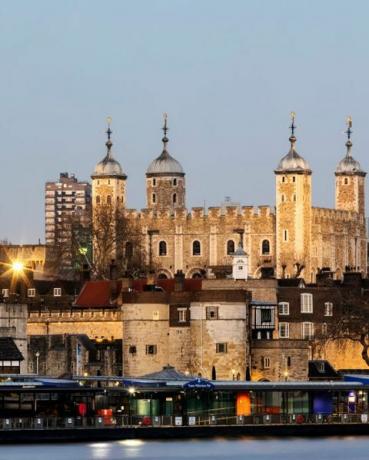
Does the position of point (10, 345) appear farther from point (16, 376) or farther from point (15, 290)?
point (15, 290)

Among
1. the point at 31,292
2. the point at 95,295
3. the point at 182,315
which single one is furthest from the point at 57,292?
the point at 182,315

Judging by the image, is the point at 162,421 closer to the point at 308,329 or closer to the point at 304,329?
the point at 304,329

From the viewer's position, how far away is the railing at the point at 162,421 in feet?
367

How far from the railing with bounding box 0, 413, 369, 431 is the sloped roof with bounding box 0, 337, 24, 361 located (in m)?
16.6

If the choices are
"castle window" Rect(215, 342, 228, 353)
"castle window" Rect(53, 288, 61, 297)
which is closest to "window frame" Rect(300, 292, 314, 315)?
"castle window" Rect(215, 342, 228, 353)

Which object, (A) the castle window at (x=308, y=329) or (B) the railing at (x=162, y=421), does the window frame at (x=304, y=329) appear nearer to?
(A) the castle window at (x=308, y=329)

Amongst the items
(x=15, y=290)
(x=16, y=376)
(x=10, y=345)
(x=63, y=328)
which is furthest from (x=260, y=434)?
(x=15, y=290)

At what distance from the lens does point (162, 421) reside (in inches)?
4532

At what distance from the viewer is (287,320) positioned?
146000mm

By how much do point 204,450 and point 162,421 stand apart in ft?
15.5

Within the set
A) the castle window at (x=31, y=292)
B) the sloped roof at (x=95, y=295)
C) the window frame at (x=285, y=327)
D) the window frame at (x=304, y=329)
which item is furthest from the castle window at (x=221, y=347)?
the castle window at (x=31, y=292)

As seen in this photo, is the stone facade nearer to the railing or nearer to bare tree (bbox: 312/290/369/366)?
bare tree (bbox: 312/290/369/366)

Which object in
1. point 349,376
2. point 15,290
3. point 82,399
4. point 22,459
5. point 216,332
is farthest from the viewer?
point 15,290

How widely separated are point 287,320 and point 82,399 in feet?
110
